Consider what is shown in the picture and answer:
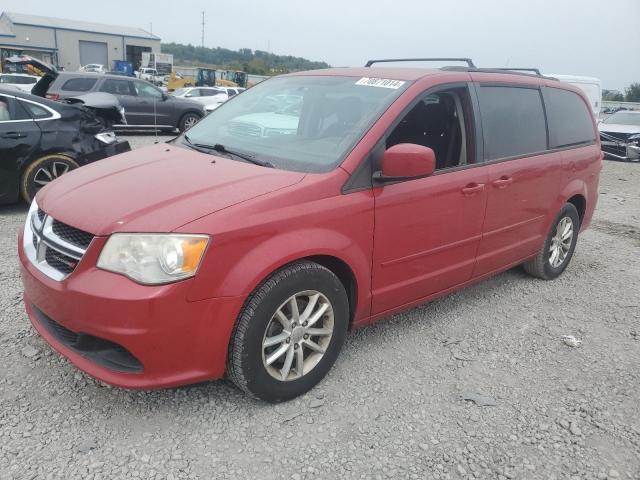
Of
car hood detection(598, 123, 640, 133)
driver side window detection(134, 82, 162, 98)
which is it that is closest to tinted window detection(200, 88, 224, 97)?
driver side window detection(134, 82, 162, 98)

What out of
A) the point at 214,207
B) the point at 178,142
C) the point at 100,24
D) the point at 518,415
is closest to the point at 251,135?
the point at 178,142

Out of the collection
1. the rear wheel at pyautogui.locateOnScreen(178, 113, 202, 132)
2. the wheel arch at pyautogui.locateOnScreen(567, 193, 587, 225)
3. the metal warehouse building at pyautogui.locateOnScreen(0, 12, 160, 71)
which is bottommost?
the rear wheel at pyautogui.locateOnScreen(178, 113, 202, 132)

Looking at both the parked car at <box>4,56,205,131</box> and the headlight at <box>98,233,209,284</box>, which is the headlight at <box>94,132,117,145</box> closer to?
the headlight at <box>98,233,209,284</box>

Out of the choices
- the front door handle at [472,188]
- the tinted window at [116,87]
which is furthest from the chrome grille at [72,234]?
the tinted window at [116,87]

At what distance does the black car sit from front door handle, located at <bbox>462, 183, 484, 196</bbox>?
469cm

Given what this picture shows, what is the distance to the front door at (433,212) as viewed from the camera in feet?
9.89

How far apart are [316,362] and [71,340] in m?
1.22

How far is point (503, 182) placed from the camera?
367 centimetres

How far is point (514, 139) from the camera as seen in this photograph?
3.87m

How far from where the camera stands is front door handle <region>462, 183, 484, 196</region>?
339 cm

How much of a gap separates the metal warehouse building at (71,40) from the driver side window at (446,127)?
65.9 meters

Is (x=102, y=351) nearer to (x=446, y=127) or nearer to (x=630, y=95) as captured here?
(x=446, y=127)

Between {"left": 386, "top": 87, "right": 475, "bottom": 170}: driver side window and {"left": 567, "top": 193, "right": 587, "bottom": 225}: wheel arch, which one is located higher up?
{"left": 386, "top": 87, "right": 475, "bottom": 170}: driver side window

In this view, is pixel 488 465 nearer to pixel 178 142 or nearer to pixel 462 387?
pixel 462 387
